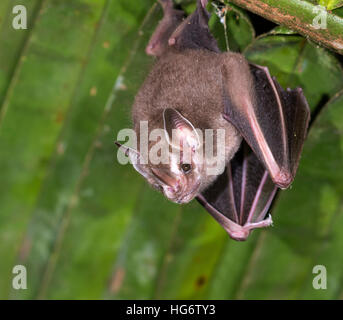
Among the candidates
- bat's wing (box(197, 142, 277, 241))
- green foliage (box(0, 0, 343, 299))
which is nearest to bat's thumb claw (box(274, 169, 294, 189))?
bat's wing (box(197, 142, 277, 241))

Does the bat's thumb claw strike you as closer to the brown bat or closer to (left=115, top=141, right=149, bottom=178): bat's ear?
the brown bat

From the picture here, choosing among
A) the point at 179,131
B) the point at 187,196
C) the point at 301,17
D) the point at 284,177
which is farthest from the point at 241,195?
the point at 301,17

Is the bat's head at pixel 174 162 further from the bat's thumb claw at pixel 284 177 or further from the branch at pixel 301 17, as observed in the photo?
the branch at pixel 301 17

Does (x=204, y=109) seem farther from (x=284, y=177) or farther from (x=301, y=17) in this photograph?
(x=301, y=17)

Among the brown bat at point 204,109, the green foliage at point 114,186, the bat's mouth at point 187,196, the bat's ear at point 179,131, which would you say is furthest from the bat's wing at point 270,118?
the bat's mouth at point 187,196

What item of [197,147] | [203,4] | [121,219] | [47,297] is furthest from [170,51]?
[47,297]

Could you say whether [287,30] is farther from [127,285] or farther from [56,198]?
[127,285]
